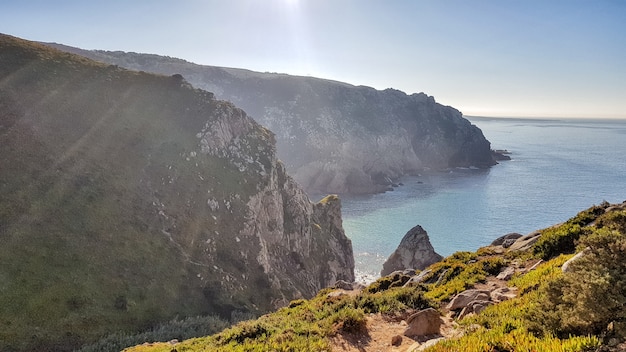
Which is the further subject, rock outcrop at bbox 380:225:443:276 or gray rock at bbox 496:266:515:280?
rock outcrop at bbox 380:225:443:276

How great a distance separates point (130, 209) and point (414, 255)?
171 feet

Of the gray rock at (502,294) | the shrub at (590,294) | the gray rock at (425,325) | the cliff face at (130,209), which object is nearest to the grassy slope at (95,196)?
the cliff face at (130,209)

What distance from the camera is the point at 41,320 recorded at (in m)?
33.1

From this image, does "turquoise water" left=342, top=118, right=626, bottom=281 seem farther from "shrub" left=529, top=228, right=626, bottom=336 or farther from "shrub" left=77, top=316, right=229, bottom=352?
"shrub" left=529, top=228, right=626, bottom=336

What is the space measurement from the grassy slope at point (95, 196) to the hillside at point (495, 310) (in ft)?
59.6

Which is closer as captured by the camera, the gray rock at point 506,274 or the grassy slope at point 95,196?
the gray rock at point 506,274

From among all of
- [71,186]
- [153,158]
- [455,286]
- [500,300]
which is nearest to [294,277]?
[153,158]

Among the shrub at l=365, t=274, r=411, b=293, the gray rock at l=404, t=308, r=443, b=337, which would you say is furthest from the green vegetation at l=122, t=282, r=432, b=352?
the shrub at l=365, t=274, r=411, b=293

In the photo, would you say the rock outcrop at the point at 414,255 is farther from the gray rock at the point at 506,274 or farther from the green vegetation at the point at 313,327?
the green vegetation at the point at 313,327

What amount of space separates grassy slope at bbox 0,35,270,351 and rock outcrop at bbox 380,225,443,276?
105 feet

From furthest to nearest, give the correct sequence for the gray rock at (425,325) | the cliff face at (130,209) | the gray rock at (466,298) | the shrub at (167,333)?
1. the cliff face at (130,209)
2. the shrub at (167,333)
3. the gray rock at (466,298)
4. the gray rock at (425,325)

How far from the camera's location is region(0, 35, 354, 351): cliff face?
37.2 m

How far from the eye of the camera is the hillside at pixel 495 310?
31.0 ft

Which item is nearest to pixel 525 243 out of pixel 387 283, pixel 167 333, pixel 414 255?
pixel 387 283
